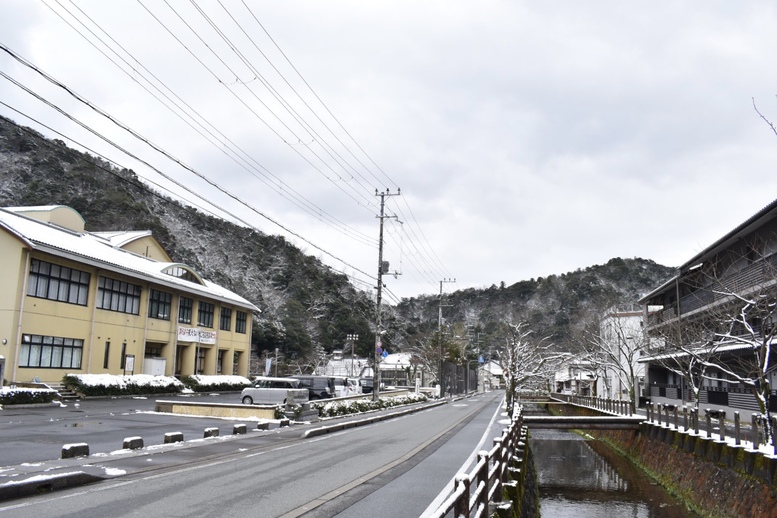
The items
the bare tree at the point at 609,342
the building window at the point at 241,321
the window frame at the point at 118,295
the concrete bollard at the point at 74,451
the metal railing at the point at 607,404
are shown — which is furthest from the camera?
the building window at the point at 241,321

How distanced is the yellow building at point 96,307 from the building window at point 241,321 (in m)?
1.33

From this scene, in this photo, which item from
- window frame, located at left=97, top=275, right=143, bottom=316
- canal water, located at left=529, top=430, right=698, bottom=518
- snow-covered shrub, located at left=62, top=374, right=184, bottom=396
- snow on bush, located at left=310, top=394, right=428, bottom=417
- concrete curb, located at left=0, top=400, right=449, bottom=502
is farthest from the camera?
window frame, located at left=97, top=275, right=143, bottom=316

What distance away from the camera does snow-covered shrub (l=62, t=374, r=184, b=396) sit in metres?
33.2

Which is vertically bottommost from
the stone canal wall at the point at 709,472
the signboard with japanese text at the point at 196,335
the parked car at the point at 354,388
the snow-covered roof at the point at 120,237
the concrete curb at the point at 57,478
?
the stone canal wall at the point at 709,472

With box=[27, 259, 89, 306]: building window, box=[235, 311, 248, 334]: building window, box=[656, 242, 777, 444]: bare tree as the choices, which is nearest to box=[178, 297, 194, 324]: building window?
box=[235, 311, 248, 334]: building window

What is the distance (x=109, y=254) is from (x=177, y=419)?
21.3 metres

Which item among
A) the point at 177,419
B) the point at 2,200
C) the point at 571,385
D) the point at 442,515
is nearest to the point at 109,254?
the point at 177,419

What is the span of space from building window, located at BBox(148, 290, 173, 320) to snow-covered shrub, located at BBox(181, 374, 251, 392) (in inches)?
192

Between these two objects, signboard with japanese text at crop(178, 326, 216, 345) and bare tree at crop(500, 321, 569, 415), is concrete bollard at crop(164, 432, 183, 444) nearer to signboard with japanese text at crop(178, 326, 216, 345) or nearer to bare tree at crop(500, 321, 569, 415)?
bare tree at crop(500, 321, 569, 415)

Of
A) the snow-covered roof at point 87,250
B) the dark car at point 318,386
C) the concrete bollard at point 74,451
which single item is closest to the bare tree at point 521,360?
the dark car at point 318,386

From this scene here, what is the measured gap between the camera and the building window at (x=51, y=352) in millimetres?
32438

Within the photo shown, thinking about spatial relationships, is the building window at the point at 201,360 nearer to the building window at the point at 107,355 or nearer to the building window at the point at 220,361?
the building window at the point at 220,361

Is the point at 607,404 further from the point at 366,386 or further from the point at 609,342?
the point at 366,386

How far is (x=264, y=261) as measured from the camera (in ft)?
334
